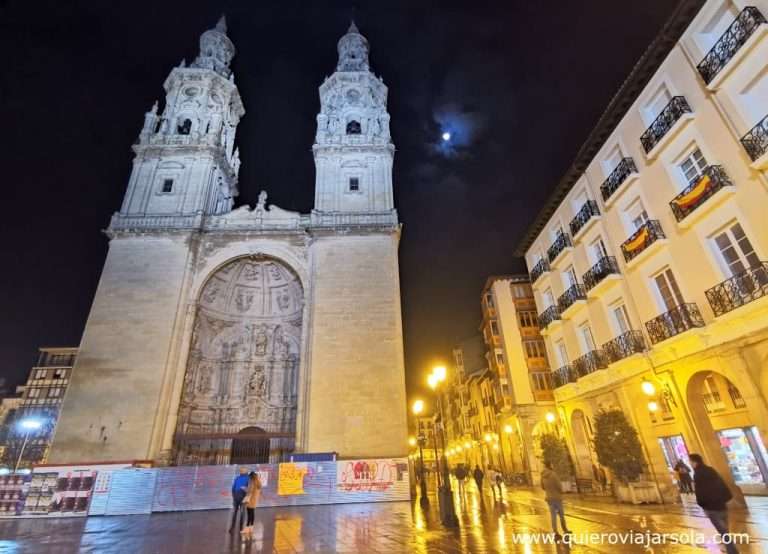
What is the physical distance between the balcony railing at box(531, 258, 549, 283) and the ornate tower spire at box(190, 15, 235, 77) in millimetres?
29232

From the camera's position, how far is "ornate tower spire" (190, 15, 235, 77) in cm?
3116

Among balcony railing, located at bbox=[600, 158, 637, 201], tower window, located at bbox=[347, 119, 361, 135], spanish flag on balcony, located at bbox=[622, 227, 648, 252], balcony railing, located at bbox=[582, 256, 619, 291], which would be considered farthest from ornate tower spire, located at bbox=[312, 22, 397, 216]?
spanish flag on balcony, located at bbox=[622, 227, 648, 252]

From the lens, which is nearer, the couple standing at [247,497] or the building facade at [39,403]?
the couple standing at [247,497]

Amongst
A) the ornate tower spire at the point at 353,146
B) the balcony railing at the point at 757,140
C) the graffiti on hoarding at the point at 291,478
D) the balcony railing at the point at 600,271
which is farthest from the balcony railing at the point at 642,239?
the graffiti on hoarding at the point at 291,478

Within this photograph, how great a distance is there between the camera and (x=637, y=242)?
39.4 feet

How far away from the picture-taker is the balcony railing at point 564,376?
15.5 m

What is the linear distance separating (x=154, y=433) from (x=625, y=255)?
20935 mm

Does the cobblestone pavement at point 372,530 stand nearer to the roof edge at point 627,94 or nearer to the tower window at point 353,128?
the roof edge at point 627,94

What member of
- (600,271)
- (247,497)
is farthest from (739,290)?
(247,497)

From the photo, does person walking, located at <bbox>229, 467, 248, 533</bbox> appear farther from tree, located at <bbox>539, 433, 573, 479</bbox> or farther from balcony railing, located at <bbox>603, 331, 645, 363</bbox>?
balcony railing, located at <bbox>603, 331, 645, 363</bbox>

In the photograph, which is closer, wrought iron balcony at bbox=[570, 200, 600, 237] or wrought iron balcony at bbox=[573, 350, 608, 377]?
wrought iron balcony at bbox=[573, 350, 608, 377]

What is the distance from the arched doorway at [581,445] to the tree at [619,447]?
13.0ft

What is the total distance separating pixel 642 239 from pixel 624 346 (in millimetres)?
3533

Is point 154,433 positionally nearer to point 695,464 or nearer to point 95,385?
point 95,385
